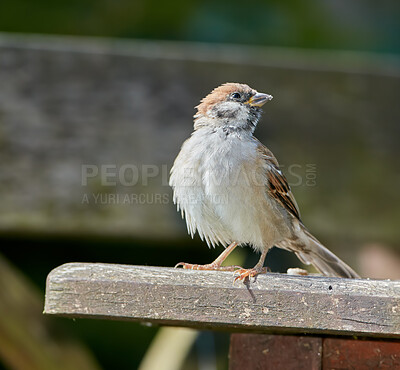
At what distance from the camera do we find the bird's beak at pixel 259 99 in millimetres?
2949

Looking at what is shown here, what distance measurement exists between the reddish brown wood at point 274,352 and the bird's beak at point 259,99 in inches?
39.4

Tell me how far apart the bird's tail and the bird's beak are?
0.64 m

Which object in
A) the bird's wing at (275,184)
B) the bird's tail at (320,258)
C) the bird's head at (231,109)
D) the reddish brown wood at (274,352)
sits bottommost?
the reddish brown wood at (274,352)

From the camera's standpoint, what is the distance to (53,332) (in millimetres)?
2805

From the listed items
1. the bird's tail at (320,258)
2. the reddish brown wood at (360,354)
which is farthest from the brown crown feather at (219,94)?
the reddish brown wood at (360,354)

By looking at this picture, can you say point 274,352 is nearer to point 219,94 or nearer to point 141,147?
point 141,147

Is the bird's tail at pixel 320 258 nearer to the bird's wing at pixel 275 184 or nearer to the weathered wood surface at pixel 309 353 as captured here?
the bird's wing at pixel 275 184

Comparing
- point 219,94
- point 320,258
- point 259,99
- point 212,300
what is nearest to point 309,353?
point 212,300

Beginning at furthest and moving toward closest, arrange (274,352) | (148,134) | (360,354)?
(148,134) < (274,352) < (360,354)

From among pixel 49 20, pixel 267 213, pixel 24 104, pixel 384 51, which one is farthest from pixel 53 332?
pixel 384 51

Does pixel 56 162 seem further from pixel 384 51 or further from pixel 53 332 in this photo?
pixel 384 51

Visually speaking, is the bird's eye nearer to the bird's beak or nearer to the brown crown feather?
the brown crown feather

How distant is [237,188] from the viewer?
321cm

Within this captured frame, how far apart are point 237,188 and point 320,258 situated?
500 millimetres
